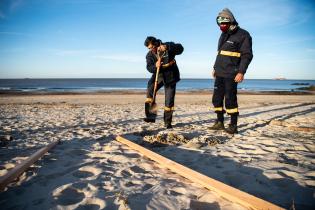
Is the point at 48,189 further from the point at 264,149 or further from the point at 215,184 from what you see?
the point at 264,149

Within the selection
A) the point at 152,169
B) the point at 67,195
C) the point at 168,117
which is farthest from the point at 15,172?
the point at 168,117

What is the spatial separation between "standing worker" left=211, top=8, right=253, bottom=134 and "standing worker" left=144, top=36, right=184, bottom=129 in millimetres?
954

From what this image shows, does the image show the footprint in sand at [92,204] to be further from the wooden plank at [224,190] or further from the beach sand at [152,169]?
the wooden plank at [224,190]

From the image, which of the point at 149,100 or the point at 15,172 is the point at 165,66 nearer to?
the point at 149,100

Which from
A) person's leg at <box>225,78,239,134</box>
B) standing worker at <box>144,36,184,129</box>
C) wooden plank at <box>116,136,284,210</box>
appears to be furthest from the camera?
standing worker at <box>144,36,184,129</box>

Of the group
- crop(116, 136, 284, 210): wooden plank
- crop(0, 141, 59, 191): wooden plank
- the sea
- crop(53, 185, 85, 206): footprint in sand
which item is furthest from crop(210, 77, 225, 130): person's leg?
the sea

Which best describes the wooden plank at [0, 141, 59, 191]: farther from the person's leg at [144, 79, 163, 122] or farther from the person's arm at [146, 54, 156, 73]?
the person's arm at [146, 54, 156, 73]

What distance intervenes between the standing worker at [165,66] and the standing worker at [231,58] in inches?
37.6

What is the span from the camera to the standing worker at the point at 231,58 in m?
4.48

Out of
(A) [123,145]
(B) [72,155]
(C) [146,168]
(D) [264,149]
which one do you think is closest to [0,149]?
(B) [72,155]

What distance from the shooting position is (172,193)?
228 cm

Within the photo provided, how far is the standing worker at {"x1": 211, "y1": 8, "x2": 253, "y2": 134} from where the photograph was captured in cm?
448

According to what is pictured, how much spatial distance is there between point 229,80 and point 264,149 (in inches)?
59.7

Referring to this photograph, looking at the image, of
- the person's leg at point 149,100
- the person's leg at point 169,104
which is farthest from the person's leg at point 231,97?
the person's leg at point 149,100
